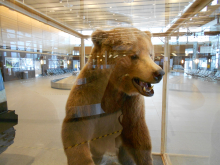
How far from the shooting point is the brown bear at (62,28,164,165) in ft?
3.00

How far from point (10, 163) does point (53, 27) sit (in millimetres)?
1546

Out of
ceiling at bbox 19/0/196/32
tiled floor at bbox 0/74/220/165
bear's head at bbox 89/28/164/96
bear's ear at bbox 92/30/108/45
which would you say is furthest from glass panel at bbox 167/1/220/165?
bear's ear at bbox 92/30/108/45

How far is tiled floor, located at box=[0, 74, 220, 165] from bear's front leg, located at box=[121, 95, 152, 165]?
37 centimetres

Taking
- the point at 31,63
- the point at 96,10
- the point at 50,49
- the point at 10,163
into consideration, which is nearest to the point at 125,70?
the point at 96,10

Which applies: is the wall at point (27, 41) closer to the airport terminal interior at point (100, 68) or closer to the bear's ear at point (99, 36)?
the airport terminal interior at point (100, 68)

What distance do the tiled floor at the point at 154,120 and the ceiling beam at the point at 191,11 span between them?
0.45 meters

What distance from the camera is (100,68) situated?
1043mm

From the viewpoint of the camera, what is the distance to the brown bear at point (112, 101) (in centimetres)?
91

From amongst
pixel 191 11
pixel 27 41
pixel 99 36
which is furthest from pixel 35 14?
pixel 191 11

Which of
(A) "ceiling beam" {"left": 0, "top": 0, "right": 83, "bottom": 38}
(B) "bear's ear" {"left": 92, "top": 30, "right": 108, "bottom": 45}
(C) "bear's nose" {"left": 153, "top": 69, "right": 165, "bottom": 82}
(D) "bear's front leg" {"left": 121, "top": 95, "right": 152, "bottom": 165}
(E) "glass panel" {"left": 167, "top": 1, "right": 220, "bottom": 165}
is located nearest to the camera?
(C) "bear's nose" {"left": 153, "top": 69, "right": 165, "bottom": 82}

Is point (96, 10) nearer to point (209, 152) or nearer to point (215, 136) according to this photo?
point (215, 136)

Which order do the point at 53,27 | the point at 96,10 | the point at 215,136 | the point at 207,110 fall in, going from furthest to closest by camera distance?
the point at 53,27 → the point at 96,10 → the point at 207,110 → the point at 215,136

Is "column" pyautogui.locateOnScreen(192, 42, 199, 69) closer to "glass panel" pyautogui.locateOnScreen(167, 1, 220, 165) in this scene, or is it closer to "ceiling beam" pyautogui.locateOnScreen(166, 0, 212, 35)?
"glass panel" pyautogui.locateOnScreen(167, 1, 220, 165)

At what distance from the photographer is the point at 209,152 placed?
1.00 metres
